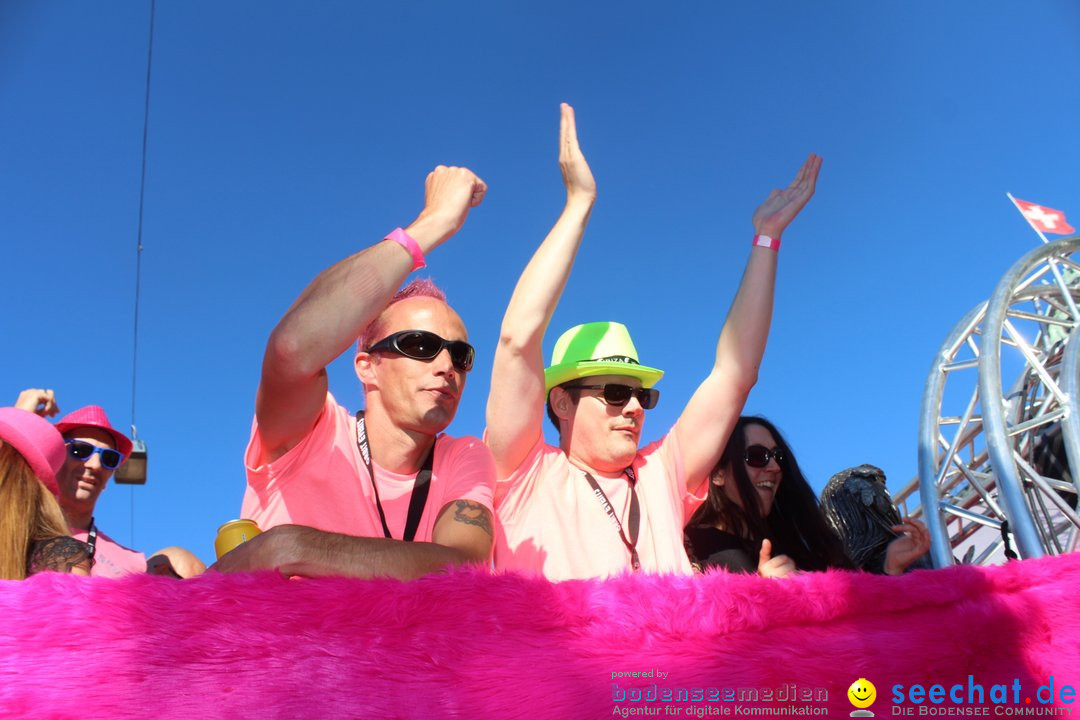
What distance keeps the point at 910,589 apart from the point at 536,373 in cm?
132

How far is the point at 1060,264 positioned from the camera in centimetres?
1004

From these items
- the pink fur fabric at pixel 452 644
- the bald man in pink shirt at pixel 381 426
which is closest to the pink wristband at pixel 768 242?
the bald man in pink shirt at pixel 381 426

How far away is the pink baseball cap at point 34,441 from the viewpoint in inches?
76.9

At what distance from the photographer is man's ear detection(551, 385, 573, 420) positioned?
305 centimetres

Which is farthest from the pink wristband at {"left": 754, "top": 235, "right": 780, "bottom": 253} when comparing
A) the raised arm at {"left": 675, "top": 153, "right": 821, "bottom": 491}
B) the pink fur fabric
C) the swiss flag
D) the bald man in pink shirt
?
the swiss flag

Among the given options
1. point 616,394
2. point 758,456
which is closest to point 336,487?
point 616,394

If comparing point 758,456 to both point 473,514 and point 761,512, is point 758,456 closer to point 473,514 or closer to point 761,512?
point 761,512

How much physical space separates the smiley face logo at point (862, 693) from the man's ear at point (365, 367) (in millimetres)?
1700

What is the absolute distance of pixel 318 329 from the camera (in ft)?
6.63

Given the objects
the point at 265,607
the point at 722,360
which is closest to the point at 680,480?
the point at 722,360

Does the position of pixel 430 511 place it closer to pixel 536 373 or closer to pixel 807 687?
pixel 536 373

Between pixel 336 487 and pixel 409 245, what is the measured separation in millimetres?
692

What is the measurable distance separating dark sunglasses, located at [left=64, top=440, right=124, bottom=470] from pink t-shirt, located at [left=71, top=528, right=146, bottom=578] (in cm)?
34

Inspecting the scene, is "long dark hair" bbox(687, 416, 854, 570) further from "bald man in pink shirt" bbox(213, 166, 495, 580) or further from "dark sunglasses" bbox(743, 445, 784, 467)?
"bald man in pink shirt" bbox(213, 166, 495, 580)
